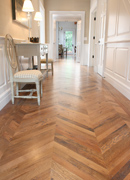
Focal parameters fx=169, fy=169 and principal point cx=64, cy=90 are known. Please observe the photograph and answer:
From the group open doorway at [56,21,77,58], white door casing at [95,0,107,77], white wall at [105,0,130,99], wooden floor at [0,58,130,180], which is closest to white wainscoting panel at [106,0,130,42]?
white wall at [105,0,130,99]

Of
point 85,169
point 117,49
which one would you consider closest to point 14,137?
point 85,169

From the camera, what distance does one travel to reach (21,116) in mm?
2006

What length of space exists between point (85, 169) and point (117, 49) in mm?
2810

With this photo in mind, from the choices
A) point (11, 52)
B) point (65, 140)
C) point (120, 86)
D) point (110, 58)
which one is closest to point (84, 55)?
point (110, 58)

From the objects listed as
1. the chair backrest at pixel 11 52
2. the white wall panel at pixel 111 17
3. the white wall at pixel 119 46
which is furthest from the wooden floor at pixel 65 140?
the white wall panel at pixel 111 17

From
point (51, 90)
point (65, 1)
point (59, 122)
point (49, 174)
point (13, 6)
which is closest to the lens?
point (49, 174)

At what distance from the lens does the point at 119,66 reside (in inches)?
130

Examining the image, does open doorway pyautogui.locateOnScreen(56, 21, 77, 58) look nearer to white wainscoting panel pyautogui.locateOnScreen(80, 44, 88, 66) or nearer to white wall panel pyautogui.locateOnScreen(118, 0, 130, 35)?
white wainscoting panel pyautogui.locateOnScreen(80, 44, 88, 66)

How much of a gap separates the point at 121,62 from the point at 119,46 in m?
0.35

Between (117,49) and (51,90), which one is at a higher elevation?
(117,49)

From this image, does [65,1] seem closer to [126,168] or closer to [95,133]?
[95,133]

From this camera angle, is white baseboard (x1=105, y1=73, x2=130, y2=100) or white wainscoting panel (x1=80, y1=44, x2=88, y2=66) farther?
white wainscoting panel (x1=80, y1=44, x2=88, y2=66)

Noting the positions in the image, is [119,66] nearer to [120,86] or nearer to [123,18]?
[120,86]

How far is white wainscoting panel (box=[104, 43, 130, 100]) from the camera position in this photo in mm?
2865
